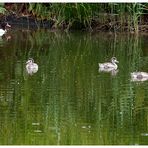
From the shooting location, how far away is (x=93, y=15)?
19656 millimetres

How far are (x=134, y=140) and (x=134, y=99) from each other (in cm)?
214

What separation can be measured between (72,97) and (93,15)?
10.0 m

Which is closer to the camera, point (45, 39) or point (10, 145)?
point (10, 145)

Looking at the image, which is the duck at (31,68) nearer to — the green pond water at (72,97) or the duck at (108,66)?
the green pond water at (72,97)

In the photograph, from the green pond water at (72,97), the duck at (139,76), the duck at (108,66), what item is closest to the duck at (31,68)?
the green pond water at (72,97)

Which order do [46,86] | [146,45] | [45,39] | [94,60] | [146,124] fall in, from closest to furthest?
[146,124], [46,86], [94,60], [146,45], [45,39]

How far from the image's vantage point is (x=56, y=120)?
856 cm

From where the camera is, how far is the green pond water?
7.89m

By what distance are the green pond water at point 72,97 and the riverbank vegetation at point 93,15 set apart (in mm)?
3310

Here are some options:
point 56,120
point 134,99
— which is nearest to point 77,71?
point 134,99

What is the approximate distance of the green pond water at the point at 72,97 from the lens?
7.89 metres

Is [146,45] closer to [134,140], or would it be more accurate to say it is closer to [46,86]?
[46,86]

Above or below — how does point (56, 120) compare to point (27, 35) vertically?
below

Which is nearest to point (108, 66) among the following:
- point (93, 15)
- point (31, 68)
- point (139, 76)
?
point (139, 76)
